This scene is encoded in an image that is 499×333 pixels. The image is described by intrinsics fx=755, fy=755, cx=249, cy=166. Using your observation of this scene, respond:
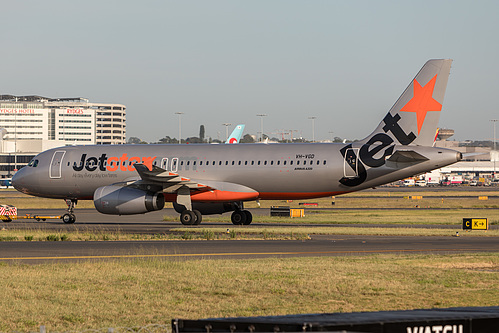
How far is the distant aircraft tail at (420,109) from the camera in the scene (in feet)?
144

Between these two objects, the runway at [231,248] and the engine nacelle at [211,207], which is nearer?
the runway at [231,248]

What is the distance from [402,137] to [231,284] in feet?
88.9

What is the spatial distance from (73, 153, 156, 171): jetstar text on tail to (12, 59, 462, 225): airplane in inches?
2.6

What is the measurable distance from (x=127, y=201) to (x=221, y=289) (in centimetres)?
2698

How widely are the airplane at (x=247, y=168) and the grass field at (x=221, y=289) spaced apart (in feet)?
62.6

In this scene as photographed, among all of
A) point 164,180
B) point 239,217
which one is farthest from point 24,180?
point 239,217

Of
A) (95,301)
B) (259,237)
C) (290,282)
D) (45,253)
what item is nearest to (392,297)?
(290,282)

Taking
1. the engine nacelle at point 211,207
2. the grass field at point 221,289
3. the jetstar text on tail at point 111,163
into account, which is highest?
the jetstar text on tail at point 111,163

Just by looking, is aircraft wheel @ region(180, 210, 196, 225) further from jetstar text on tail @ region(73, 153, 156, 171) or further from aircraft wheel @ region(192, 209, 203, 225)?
jetstar text on tail @ region(73, 153, 156, 171)

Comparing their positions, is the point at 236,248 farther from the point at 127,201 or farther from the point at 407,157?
the point at 127,201

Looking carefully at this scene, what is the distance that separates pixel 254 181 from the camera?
46594 millimetres

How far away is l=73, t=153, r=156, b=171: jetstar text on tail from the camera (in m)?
49.3

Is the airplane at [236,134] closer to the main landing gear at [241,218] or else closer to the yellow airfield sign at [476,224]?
the main landing gear at [241,218]

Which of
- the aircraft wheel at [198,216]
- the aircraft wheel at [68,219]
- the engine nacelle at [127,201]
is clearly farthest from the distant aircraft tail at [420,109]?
the aircraft wheel at [68,219]
